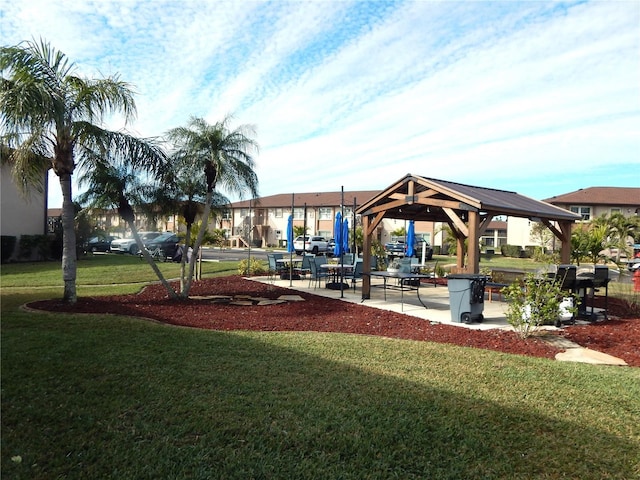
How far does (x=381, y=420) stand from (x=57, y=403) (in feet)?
9.61

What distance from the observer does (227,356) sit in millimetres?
5590

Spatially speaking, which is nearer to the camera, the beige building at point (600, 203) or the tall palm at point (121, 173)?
the tall palm at point (121, 173)

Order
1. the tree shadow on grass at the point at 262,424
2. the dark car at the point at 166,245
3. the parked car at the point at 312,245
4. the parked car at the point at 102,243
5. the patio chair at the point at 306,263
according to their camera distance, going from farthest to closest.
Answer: the parked car at the point at 312,245
the parked car at the point at 102,243
the dark car at the point at 166,245
the patio chair at the point at 306,263
the tree shadow on grass at the point at 262,424

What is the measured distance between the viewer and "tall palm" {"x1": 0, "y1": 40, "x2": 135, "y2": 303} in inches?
316

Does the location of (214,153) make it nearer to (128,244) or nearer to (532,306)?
Answer: (532,306)

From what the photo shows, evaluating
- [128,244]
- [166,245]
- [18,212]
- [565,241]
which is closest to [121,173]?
[565,241]

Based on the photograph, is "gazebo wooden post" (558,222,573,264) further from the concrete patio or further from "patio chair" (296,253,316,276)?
"patio chair" (296,253,316,276)

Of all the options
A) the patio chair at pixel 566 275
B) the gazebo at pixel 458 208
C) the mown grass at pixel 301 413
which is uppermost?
the gazebo at pixel 458 208

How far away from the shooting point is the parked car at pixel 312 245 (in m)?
37.0

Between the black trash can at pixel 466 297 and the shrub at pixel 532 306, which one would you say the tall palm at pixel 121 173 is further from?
the shrub at pixel 532 306

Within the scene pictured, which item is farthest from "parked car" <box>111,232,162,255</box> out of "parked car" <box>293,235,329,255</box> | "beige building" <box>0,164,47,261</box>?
"parked car" <box>293,235,329,255</box>

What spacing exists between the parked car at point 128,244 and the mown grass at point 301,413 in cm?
2295

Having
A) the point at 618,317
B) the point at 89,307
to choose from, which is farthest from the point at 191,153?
the point at 618,317

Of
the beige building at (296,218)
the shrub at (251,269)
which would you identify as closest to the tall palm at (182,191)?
the shrub at (251,269)
